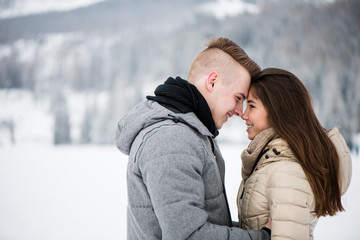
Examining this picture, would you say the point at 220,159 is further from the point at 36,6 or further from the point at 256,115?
the point at 36,6

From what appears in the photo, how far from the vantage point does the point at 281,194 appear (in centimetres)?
117

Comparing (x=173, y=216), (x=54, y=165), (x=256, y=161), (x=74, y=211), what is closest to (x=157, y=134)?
(x=173, y=216)

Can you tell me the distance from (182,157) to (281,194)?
19.3 inches

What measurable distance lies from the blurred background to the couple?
601 centimetres

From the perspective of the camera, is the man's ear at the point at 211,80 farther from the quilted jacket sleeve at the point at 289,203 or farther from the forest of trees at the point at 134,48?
the forest of trees at the point at 134,48

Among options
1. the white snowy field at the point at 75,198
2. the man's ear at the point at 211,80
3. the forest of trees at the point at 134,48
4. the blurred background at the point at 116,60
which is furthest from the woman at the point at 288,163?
the forest of trees at the point at 134,48

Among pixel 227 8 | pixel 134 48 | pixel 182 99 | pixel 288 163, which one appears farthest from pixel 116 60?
pixel 288 163

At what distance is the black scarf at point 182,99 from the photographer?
1.15 m

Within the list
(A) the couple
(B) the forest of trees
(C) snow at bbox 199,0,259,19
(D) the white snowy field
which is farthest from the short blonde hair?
(C) snow at bbox 199,0,259,19

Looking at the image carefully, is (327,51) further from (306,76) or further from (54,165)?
(54,165)

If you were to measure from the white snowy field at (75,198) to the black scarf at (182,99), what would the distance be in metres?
1.70

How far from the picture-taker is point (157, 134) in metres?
1.00

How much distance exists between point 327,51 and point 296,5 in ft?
6.29

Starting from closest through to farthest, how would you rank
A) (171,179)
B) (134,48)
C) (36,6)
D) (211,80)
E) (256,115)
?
(171,179) → (211,80) → (256,115) → (36,6) → (134,48)
